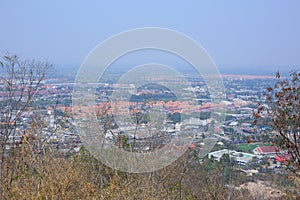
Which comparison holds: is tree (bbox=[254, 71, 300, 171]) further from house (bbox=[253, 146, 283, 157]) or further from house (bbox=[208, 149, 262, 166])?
house (bbox=[208, 149, 262, 166])

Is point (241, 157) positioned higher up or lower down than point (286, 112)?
lower down

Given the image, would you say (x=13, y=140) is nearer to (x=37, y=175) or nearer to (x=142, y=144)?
(x=37, y=175)

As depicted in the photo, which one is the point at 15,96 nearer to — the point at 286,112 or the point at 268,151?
the point at 286,112

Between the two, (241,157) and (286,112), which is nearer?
(286,112)

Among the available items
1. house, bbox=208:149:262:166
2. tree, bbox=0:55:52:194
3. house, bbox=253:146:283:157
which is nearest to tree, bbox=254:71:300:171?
house, bbox=253:146:283:157

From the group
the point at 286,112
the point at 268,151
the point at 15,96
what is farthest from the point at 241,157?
the point at 15,96

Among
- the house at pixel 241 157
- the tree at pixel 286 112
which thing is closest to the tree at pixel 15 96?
the tree at pixel 286 112

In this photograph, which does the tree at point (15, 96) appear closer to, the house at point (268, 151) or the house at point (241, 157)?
the house at point (268, 151)
